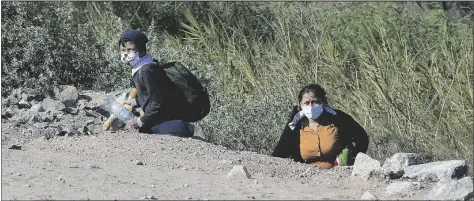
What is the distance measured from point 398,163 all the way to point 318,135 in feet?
2.51

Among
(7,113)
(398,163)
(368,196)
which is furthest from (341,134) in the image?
(7,113)

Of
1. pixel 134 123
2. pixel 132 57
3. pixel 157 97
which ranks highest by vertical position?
pixel 132 57

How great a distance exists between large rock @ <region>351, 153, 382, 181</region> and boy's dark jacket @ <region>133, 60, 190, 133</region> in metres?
2.11

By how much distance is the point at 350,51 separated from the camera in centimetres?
1316

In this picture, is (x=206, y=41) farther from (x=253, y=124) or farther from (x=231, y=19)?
(x=253, y=124)

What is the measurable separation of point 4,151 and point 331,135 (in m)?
2.46

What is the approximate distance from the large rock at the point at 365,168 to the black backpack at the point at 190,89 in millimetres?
2081

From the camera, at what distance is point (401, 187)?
6738 millimetres

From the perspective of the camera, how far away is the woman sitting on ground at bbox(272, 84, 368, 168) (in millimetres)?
8398

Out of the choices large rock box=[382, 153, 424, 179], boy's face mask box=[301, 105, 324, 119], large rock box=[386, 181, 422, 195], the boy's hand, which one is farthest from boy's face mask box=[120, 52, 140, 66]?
large rock box=[386, 181, 422, 195]

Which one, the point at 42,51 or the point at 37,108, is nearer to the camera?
the point at 37,108

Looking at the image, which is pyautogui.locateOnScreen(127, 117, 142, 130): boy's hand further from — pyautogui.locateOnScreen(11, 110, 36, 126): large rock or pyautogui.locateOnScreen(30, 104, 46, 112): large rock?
pyautogui.locateOnScreen(30, 104, 46, 112): large rock

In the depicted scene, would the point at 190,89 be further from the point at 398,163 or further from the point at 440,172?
the point at 440,172

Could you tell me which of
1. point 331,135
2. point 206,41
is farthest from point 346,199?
point 206,41
